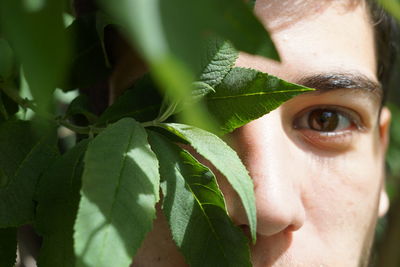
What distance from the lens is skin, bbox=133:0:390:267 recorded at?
97cm

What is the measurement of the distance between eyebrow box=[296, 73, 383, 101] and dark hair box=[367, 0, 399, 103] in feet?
Result: 0.64

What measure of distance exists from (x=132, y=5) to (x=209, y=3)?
43mm

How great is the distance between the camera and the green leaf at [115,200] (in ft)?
1.84

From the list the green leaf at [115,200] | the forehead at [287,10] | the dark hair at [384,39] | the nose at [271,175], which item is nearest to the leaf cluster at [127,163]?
the green leaf at [115,200]

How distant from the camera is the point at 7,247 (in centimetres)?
78

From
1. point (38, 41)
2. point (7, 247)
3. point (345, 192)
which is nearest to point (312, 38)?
point (345, 192)

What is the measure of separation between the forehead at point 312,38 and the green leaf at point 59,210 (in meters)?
0.38

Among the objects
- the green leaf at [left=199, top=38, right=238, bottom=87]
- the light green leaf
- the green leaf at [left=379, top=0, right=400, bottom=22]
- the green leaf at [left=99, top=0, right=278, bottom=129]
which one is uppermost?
the green leaf at [left=99, top=0, right=278, bottom=129]

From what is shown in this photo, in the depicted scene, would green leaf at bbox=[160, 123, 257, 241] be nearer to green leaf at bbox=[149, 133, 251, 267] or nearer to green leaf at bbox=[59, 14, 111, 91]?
green leaf at bbox=[149, 133, 251, 267]

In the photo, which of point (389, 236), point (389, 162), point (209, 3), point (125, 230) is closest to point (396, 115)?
point (389, 162)

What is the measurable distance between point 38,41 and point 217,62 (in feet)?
1.58

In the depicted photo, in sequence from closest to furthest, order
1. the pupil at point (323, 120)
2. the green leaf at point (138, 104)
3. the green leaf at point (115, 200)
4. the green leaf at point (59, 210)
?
the green leaf at point (115, 200), the green leaf at point (59, 210), the green leaf at point (138, 104), the pupil at point (323, 120)

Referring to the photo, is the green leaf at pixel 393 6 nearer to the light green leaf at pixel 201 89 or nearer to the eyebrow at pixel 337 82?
the light green leaf at pixel 201 89

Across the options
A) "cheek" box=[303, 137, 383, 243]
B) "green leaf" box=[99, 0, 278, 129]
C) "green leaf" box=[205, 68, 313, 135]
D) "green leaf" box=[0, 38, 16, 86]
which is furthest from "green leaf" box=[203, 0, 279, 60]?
"cheek" box=[303, 137, 383, 243]
